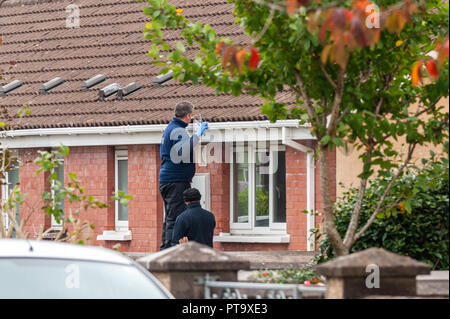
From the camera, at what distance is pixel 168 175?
42.8 ft

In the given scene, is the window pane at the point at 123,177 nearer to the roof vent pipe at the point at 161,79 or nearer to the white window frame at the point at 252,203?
the roof vent pipe at the point at 161,79

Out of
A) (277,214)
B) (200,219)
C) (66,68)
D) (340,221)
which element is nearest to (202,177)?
(277,214)

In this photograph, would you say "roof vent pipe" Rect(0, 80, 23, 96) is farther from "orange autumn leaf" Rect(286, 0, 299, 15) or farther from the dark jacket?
"orange autumn leaf" Rect(286, 0, 299, 15)

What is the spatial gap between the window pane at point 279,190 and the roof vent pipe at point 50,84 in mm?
5014

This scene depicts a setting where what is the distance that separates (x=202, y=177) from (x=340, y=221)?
294 inches

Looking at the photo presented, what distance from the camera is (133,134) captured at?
18.6m

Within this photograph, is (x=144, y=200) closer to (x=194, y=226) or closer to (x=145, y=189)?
(x=145, y=189)

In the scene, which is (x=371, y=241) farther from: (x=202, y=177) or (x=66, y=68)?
(x=66, y=68)

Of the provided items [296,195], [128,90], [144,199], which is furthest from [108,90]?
[296,195]

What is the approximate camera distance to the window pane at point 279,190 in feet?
60.2

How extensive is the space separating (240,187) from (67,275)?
11863 millimetres

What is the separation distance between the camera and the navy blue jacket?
41.9 feet

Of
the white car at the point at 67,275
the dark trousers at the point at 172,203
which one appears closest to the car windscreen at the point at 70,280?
the white car at the point at 67,275
